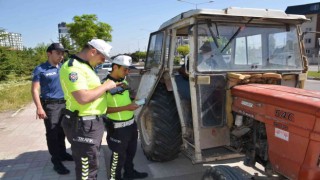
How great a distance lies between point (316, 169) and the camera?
8.20ft

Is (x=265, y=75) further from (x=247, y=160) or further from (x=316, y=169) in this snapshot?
(x=316, y=169)

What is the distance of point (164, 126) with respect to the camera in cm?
428

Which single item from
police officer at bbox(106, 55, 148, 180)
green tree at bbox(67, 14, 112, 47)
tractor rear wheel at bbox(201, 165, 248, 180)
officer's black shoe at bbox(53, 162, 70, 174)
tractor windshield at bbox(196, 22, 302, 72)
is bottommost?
officer's black shoe at bbox(53, 162, 70, 174)

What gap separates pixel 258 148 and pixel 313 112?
0.98m

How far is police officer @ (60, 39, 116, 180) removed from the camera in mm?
2949

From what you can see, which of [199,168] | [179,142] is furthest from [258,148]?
[199,168]

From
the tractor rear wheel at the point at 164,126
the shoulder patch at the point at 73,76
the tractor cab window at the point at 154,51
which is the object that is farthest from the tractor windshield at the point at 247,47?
the shoulder patch at the point at 73,76

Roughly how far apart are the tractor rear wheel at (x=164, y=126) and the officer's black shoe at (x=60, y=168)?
4.59 ft

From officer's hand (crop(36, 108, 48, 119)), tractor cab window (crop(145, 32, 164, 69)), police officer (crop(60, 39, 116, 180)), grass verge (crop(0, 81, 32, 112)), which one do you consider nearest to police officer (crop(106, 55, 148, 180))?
police officer (crop(60, 39, 116, 180))

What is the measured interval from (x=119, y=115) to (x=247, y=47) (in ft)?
6.24

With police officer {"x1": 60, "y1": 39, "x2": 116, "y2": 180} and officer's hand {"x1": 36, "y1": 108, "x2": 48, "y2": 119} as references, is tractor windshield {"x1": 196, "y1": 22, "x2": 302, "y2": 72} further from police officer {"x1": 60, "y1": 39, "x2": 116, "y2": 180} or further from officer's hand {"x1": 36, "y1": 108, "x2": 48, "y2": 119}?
officer's hand {"x1": 36, "y1": 108, "x2": 48, "y2": 119}

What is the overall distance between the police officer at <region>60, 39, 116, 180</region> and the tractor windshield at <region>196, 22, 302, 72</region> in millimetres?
1238

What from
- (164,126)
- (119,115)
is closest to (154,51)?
(164,126)

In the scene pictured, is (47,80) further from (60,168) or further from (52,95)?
(60,168)
